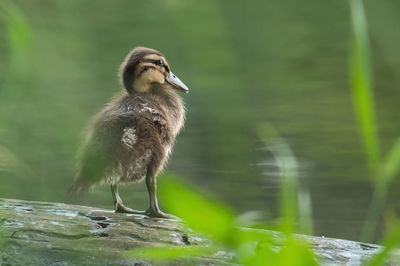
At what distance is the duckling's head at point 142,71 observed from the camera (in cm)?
388

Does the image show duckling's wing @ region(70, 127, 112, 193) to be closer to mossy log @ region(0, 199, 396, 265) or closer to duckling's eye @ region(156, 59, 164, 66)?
mossy log @ region(0, 199, 396, 265)

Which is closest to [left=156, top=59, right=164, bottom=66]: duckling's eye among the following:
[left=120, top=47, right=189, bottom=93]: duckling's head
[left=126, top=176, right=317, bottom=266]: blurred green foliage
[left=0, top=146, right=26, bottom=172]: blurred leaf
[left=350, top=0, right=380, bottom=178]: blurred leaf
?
[left=120, top=47, right=189, bottom=93]: duckling's head

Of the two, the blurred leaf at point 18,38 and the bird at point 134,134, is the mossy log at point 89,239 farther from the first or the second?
the blurred leaf at point 18,38

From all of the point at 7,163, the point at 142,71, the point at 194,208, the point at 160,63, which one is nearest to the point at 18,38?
the point at 194,208

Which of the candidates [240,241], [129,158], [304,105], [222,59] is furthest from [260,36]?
[240,241]

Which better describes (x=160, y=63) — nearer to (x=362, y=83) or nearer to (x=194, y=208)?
(x=362, y=83)

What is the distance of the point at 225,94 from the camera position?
7605mm

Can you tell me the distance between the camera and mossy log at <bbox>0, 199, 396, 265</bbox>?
8.34 ft

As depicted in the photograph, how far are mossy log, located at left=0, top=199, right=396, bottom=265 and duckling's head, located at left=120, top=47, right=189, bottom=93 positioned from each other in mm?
805

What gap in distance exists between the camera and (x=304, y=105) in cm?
759

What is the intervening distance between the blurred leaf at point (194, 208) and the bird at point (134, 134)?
205 cm

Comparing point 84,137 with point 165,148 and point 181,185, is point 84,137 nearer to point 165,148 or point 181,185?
point 165,148

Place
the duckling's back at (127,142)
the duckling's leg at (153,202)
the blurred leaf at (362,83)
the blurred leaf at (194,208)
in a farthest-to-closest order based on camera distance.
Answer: the duckling's leg at (153,202) → the duckling's back at (127,142) → the blurred leaf at (362,83) → the blurred leaf at (194,208)

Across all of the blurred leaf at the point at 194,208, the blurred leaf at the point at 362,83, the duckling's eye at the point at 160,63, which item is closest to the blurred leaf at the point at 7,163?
the duckling's eye at the point at 160,63
